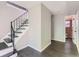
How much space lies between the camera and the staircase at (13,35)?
126 cm

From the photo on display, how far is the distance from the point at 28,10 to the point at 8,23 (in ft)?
1.21

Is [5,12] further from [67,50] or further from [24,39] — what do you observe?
[67,50]

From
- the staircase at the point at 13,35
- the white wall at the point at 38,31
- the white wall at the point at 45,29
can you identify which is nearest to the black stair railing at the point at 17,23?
the staircase at the point at 13,35

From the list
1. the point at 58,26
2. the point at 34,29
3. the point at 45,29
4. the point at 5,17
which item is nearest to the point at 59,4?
the point at 58,26

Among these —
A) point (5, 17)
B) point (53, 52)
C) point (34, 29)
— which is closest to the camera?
point (5, 17)

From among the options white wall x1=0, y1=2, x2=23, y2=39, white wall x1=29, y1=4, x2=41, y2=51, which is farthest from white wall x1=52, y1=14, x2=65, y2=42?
white wall x1=0, y1=2, x2=23, y2=39

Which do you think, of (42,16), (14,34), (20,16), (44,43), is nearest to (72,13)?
(42,16)

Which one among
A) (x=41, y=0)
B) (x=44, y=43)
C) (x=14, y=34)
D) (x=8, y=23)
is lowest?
(x=44, y=43)

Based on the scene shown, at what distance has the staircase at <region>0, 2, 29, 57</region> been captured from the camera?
1.26 m

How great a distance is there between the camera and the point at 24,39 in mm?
1401

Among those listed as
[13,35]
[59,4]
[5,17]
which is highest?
[59,4]

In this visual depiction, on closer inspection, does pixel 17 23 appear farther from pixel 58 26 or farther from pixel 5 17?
pixel 58 26

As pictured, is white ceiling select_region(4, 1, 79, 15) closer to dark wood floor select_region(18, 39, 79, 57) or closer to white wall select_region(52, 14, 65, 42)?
white wall select_region(52, 14, 65, 42)

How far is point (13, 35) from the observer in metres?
1.33
